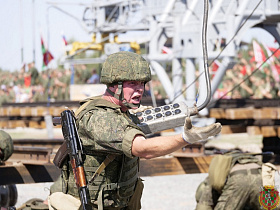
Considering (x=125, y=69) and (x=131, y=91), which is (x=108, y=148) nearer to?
(x=131, y=91)

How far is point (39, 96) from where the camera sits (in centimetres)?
2523

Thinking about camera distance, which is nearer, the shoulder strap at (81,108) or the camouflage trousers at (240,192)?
the shoulder strap at (81,108)

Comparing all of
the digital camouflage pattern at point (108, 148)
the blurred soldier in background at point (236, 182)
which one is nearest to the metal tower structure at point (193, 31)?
the blurred soldier in background at point (236, 182)

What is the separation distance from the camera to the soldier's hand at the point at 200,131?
337cm

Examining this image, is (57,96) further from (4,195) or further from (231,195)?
(231,195)

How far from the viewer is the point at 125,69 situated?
409 centimetres

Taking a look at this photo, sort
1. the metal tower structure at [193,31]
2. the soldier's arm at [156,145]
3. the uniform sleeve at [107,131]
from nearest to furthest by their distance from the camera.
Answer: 1. the soldier's arm at [156,145]
2. the uniform sleeve at [107,131]
3. the metal tower structure at [193,31]

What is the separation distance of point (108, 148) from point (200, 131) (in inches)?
30.3

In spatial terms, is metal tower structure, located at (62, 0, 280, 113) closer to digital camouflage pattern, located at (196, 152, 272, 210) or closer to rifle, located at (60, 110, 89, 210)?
digital camouflage pattern, located at (196, 152, 272, 210)

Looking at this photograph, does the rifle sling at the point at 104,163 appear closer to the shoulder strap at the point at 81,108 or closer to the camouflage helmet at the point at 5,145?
the shoulder strap at the point at 81,108

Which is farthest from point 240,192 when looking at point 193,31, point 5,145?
point 193,31

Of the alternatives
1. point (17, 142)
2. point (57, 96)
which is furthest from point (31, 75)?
point (17, 142)

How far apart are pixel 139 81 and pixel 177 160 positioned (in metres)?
3.40

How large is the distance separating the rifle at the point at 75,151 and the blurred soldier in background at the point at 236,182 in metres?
2.43
